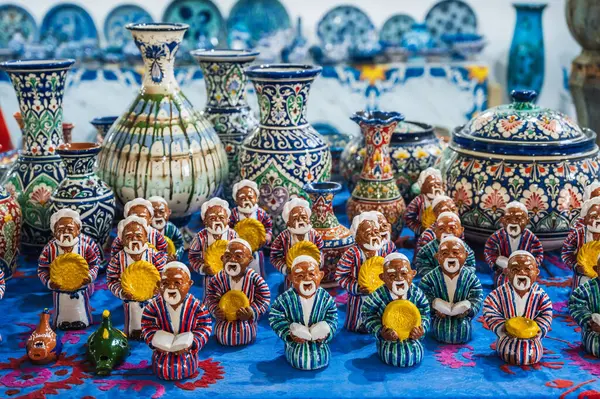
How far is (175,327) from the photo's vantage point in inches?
55.6

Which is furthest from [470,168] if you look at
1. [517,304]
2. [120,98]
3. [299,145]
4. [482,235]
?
[120,98]

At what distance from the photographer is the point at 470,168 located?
1954 mm

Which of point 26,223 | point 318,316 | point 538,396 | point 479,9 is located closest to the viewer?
point 538,396

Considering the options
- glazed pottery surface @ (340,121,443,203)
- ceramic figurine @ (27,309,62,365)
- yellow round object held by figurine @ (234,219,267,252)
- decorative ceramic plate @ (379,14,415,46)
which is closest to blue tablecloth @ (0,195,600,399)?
ceramic figurine @ (27,309,62,365)

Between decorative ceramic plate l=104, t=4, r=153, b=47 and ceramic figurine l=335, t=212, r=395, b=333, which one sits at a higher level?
decorative ceramic plate l=104, t=4, r=153, b=47

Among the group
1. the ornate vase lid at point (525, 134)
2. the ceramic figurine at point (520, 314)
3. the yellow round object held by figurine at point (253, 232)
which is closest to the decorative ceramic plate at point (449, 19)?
the ornate vase lid at point (525, 134)

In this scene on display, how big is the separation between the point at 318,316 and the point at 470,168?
70 centimetres

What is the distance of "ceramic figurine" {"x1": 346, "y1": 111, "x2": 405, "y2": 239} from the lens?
198cm

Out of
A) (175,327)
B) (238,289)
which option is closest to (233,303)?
(238,289)

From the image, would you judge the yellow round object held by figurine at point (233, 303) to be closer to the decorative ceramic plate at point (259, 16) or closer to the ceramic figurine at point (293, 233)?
the ceramic figurine at point (293, 233)

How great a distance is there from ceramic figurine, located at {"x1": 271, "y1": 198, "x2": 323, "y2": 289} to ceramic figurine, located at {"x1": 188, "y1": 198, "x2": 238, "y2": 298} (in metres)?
0.11

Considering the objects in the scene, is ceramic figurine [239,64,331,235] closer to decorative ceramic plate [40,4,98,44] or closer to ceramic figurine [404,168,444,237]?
ceramic figurine [404,168,444,237]

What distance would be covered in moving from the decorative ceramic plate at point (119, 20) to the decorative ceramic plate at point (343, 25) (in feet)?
3.45

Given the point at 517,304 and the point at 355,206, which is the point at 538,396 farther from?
the point at 355,206
